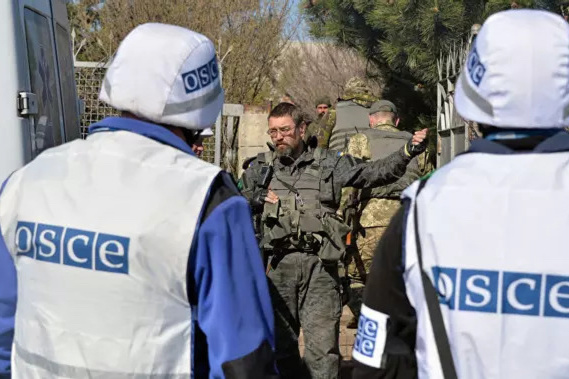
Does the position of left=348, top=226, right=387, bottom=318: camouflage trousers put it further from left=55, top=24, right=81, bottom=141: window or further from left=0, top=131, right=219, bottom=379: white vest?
left=0, top=131, right=219, bottom=379: white vest

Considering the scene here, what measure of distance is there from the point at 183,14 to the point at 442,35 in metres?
8.32

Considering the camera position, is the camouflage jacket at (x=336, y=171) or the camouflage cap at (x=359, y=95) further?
the camouflage cap at (x=359, y=95)

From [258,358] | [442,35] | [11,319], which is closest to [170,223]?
[258,358]

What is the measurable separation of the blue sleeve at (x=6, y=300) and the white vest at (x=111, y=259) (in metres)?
0.09

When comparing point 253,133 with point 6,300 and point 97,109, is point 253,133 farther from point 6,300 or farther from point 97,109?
point 6,300

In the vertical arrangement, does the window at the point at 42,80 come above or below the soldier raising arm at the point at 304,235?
above

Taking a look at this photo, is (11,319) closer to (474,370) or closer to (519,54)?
(474,370)

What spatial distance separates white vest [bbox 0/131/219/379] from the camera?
2.36m

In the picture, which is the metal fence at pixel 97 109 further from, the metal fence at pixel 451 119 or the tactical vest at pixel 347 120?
the metal fence at pixel 451 119

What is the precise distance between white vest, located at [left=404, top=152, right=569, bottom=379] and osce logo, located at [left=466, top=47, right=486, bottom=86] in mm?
213

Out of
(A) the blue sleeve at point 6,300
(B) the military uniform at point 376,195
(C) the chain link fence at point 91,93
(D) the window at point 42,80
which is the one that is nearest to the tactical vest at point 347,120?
(B) the military uniform at point 376,195

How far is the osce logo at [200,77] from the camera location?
2.49m

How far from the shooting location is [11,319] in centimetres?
263

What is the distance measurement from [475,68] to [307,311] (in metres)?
3.70
